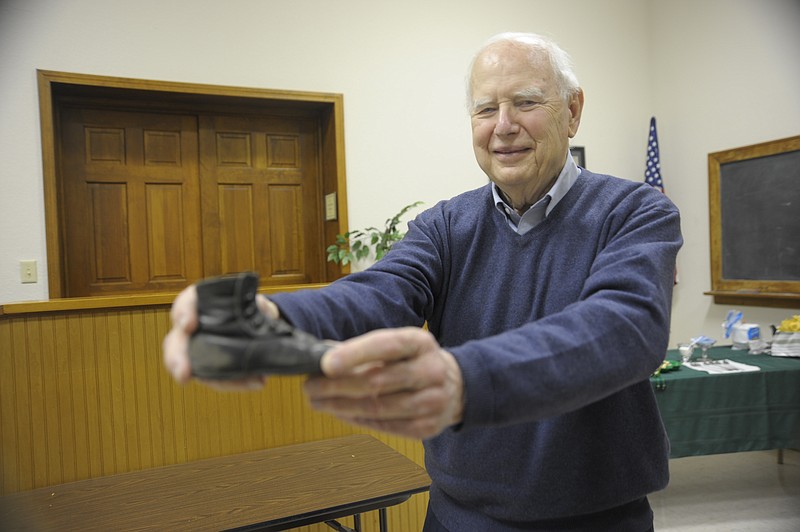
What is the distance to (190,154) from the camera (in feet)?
13.5

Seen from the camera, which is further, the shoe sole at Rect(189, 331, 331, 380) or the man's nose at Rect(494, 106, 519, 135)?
the man's nose at Rect(494, 106, 519, 135)

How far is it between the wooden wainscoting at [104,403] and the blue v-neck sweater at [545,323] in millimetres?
1485

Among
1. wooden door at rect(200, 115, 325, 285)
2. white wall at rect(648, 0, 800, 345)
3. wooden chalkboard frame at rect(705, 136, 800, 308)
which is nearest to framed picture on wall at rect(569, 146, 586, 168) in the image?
white wall at rect(648, 0, 800, 345)

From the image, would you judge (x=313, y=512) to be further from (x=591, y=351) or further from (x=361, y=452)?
(x=591, y=351)

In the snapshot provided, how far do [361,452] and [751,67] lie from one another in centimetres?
Result: 393

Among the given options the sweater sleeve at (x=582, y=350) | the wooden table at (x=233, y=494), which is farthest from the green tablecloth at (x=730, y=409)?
the sweater sleeve at (x=582, y=350)

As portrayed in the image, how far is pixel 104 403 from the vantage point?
2373 millimetres

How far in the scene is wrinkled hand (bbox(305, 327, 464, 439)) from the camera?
0.62 metres

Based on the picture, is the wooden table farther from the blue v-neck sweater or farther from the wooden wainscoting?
the blue v-neck sweater

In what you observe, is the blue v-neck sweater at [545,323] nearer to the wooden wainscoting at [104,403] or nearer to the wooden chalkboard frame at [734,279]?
the wooden wainscoting at [104,403]

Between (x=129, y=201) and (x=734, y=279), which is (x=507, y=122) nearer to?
(x=129, y=201)

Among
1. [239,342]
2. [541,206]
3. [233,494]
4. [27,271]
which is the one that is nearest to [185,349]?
[239,342]

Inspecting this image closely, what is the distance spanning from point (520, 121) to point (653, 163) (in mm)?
4261

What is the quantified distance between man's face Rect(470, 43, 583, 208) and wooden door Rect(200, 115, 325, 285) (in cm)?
327
